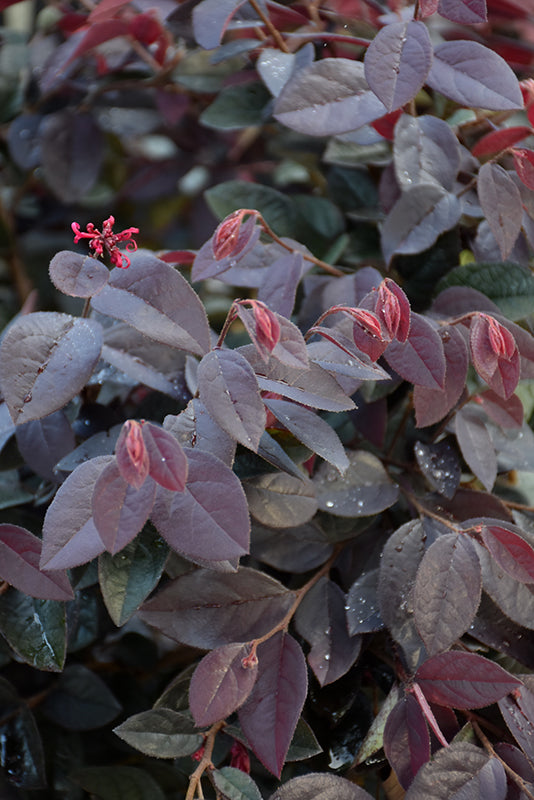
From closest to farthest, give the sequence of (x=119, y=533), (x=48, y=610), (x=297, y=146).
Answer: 1. (x=119, y=533)
2. (x=48, y=610)
3. (x=297, y=146)

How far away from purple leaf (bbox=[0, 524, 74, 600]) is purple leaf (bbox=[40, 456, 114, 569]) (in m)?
0.07

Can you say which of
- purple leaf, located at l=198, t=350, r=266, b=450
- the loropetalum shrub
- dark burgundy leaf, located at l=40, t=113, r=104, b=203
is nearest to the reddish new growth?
the loropetalum shrub

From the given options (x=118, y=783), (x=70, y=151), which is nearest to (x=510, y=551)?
(x=118, y=783)

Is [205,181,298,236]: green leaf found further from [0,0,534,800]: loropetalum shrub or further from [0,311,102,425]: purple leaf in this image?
[0,311,102,425]: purple leaf

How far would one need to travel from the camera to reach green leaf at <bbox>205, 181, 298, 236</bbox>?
0.80 meters

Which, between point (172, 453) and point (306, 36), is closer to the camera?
A: point (172, 453)

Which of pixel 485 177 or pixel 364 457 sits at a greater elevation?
pixel 485 177

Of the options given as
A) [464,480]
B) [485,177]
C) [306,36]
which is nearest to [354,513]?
[464,480]

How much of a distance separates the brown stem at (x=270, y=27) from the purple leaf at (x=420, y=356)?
0.36 metres

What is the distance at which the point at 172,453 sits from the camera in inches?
16.8

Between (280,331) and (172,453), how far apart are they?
0.11 meters

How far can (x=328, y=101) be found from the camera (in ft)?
2.10

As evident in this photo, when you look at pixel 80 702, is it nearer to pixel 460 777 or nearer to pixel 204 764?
pixel 204 764

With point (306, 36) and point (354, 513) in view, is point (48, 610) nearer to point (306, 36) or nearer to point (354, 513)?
point (354, 513)
